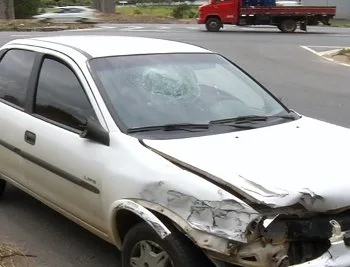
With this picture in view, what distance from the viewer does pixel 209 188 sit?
10.8ft

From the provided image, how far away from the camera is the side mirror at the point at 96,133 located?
399 cm

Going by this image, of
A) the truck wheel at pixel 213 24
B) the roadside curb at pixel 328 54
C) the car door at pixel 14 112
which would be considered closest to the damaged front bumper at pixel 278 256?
the car door at pixel 14 112

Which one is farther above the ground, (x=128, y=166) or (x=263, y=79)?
(x=128, y=166)

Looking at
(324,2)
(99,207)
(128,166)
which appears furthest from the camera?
(324,2)

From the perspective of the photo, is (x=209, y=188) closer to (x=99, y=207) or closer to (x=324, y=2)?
(x=99, y=207)

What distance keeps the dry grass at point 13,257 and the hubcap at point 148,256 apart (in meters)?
1.03

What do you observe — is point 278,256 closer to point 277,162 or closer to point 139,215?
point 277,162

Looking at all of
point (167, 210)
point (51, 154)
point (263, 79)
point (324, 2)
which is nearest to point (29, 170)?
point (51, 154)

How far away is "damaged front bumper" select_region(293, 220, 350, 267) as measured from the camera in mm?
3125

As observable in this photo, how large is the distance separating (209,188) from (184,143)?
59 cm

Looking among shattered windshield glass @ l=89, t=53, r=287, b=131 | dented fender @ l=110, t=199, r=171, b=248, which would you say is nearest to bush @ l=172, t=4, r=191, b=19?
shattered windshield glass @ l=89, t=53, r=287, b=131

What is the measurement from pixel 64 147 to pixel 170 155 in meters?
1.01

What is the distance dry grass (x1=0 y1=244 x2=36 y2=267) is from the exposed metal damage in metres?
1.63

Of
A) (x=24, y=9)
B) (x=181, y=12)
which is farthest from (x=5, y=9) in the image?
A: (x=181, y=12)
